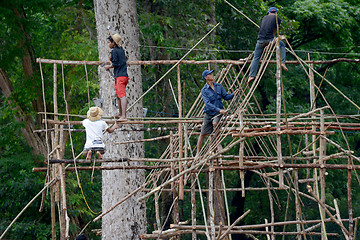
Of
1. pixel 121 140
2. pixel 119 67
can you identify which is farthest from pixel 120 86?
pixel 121 140

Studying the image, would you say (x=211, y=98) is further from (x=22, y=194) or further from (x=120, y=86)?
(x=22, y=194)

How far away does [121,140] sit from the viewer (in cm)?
930

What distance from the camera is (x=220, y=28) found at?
1539 cm

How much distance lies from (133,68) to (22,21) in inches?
229

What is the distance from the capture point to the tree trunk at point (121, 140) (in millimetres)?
9227

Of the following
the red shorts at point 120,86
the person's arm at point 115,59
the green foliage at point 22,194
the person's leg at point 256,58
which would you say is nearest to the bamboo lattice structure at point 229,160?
the person's leg at point 256,58

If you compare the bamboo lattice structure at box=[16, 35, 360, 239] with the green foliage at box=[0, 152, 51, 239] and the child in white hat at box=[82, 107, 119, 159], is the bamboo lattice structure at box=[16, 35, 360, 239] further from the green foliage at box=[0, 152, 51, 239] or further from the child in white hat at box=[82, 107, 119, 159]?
the green foliage at box=[0, 152, 51, 239]

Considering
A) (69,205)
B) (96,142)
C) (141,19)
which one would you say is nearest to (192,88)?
(141,19)

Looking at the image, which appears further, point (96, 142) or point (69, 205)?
point (69, 205)

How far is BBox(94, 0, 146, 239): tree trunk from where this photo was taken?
9.23m

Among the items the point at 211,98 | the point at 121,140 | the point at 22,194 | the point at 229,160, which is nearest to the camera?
the point at 211,98

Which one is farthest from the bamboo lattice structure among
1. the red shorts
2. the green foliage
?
the green foliage

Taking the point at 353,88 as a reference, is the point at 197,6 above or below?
above

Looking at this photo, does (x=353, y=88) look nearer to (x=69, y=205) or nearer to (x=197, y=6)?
(x=197, y=6)
